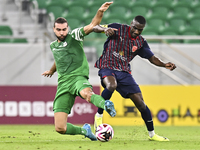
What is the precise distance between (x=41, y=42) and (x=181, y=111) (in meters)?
4.22

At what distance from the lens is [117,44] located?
5.92 metres

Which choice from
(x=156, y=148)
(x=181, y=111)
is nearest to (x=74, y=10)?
(x=181, y=111)

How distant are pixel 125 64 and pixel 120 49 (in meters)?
0.26

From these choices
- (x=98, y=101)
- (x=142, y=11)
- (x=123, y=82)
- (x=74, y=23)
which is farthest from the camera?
(x=142, y=11)

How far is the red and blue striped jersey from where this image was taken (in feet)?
19.1

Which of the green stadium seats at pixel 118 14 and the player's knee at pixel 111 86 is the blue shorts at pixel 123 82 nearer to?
the player's knee at pixel 111 86

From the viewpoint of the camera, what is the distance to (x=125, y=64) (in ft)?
19.3

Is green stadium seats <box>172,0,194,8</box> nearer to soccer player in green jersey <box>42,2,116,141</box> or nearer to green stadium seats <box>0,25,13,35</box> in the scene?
green stadium seats <box>0,25,13,35</box>

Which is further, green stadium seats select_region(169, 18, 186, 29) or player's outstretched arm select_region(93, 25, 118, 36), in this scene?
green stadium seats select_region(169, 18, 186, 29)

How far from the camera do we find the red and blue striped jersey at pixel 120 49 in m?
5.84

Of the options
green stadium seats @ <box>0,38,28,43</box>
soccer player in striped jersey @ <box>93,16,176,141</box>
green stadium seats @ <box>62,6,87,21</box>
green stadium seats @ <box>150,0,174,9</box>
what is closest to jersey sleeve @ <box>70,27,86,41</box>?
soccer player in striped jersey @ <box>93,16,176,141</box>

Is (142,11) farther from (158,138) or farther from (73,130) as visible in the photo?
(73,130)

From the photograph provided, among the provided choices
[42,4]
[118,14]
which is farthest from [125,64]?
[42,4]

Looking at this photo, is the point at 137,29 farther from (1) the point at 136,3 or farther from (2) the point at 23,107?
(1) the point at 136,3
